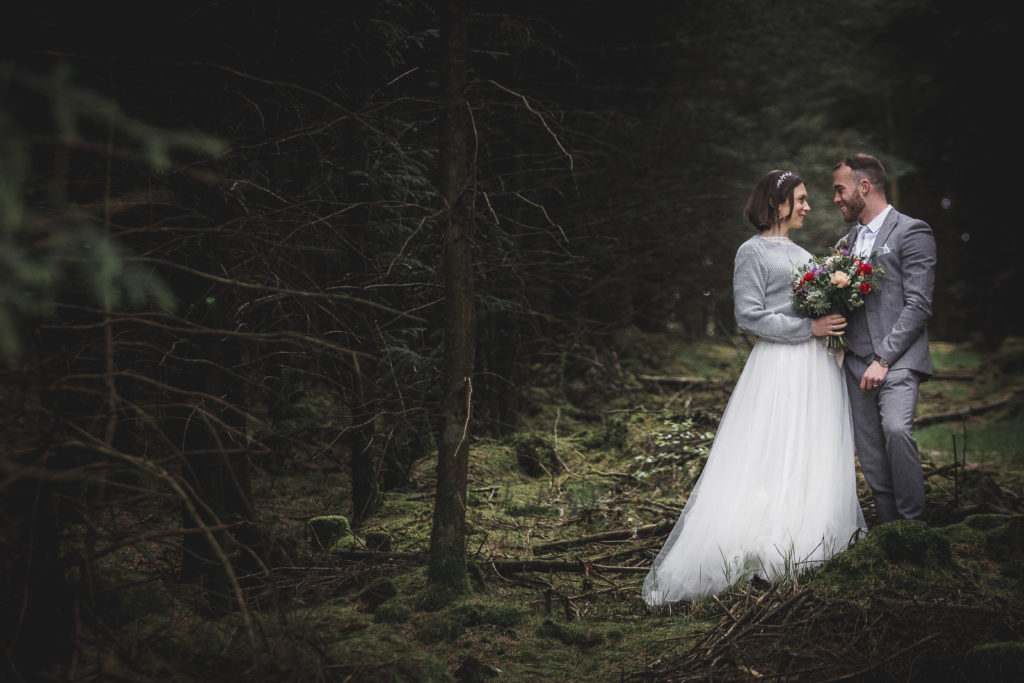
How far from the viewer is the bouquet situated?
4.97 m

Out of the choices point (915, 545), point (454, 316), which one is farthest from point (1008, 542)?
point (454, 316)

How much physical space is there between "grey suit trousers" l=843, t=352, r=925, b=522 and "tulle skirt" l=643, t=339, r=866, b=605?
0.49ft

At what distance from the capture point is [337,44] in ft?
19.9

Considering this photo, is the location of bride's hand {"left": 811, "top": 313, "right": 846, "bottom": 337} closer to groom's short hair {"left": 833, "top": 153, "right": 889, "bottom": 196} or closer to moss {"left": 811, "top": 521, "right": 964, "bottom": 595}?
groom's short hair {"left": 833, "top": 153, "right": 889, "bottom": 196}

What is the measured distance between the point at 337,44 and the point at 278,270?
101 inches

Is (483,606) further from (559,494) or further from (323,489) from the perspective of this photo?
(323,489)

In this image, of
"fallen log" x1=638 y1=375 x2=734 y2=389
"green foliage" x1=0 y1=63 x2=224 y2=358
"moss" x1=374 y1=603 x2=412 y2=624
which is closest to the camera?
"green foliage" x1=0 y1=63 x2=224 y2=358

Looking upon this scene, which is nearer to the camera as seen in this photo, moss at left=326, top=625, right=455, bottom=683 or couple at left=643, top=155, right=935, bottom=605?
moss at left=326, top=625, right=455, bottom=683

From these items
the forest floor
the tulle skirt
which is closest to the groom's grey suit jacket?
the tulle skirt

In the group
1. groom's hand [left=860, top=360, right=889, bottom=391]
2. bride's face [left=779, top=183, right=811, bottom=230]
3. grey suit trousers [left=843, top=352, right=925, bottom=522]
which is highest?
bride's face [left=779, top=183, right=811, bottom=230]

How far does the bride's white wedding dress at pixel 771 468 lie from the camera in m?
4.86

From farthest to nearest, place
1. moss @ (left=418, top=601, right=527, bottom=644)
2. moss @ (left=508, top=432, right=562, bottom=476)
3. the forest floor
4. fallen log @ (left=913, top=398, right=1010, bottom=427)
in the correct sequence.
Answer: fallen log @ (left=913, top=398, right=1010, bottom=427) → moss @ (left=508, top=432, right=562, bottom=476) → moss @ (left=418, top=601, right=527, bottom=644) → the forest floor

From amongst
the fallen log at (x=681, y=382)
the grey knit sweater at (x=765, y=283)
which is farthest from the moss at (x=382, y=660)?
the fallen log at (x=681, y=382)

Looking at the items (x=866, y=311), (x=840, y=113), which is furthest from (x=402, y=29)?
(x=840, y=113)
